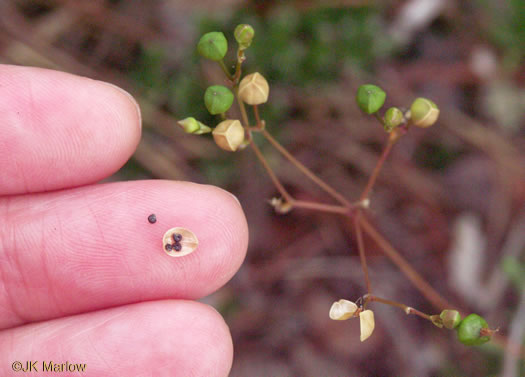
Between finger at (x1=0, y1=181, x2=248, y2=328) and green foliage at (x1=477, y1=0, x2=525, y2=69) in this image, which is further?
green foliage at (x1=477, y1=0, x2=525, y2=69)

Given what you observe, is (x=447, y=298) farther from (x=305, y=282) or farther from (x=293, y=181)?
(x=293, y=181)

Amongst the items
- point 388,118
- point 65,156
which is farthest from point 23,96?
point 388,118

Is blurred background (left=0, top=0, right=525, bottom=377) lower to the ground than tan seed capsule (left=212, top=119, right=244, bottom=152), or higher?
lower

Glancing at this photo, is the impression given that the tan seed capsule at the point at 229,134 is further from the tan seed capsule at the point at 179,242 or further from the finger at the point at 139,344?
the finger at the point at 139,344

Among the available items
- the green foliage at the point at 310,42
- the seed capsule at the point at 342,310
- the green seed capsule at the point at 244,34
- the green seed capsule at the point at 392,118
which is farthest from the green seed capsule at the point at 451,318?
the green foliage at the point at 310,42

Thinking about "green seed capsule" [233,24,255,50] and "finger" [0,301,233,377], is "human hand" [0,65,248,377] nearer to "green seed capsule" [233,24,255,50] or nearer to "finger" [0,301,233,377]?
"finger" [0,301,233,377]

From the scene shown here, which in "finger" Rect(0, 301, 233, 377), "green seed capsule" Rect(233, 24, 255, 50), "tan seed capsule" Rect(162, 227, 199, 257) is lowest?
"finger" Rect(0, 301, 233, 377)

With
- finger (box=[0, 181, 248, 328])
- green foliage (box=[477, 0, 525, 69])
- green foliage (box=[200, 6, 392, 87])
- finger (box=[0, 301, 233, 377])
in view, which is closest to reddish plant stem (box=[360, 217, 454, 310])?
finger (box=[0, 181, 248, 328])
